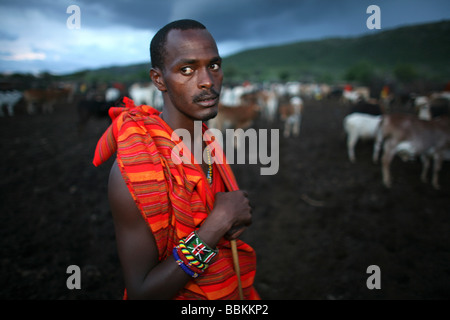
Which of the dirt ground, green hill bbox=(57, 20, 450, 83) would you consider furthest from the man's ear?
green hill bbox=(57, 20, 450, 83)

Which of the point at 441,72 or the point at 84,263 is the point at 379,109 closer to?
the point at 84,263

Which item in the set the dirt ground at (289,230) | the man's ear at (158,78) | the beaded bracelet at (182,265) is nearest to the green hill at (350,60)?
the dirt ground at (289,230)

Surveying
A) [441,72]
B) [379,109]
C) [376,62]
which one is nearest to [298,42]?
[376,62]

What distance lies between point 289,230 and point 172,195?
3753 mm

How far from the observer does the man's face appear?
3.71 feet

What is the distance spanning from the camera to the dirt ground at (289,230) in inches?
120

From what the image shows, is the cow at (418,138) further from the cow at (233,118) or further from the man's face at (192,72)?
the man's face at (192,72)

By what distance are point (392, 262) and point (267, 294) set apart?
199cm

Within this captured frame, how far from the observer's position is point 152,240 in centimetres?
100

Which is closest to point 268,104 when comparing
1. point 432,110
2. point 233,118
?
point 233,118

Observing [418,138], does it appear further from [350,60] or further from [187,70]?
[350,60]

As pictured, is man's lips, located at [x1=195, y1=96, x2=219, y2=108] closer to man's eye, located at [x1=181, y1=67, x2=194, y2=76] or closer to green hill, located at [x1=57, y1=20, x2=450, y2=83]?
man's eye, located at [x1=181, y1=67, x2=194, y2=76]

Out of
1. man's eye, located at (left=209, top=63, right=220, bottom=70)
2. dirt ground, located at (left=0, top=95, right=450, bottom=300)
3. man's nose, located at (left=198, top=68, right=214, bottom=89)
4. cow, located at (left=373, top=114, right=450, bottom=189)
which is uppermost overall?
man's eye, located at (left=209, top=63, right=220, bottom=70)

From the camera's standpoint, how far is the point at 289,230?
4.29m
